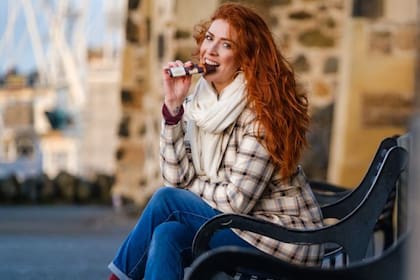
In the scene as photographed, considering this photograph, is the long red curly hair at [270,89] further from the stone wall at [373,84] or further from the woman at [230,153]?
the stone wall at [373,84]

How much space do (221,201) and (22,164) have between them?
52.1 feet

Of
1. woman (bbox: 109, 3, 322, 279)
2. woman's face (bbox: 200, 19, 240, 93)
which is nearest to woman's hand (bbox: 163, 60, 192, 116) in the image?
woman (bbox: 109, 3, 322, 279)

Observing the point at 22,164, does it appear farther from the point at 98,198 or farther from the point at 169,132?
the point at 169,132

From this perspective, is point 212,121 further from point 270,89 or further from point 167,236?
point 167,236

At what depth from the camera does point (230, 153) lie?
3982mm

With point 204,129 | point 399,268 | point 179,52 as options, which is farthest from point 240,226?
point 179,52

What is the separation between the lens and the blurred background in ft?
32.2

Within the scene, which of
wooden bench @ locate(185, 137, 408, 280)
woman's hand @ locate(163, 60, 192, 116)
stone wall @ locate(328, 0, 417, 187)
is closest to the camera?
wooden bench @ locate(185, 137, 408, 280)

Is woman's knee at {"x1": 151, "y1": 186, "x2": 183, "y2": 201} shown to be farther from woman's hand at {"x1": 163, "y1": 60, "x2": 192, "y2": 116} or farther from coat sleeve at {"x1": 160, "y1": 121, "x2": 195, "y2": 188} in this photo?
woman's hand at {"x1": 163, "y1": 60, "x2": 192, "y2": 116}

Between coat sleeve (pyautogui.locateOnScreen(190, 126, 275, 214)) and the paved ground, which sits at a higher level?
coat sleeve (pyautogui.locateOnScreen(190, 126, 275, 214))

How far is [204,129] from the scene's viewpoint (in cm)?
402

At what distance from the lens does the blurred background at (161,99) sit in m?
9.82

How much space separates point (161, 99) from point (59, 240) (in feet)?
6.04

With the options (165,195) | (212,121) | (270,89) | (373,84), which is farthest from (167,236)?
(373,84)
